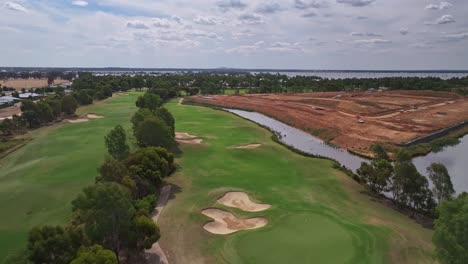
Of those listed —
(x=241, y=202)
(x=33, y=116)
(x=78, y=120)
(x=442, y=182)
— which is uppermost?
(x=442, y=182)

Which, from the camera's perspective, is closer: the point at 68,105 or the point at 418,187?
the point at 418,187

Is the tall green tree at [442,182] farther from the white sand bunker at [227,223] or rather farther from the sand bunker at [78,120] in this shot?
the sand bunker at [78,120]

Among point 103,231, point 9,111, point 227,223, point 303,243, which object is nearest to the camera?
point 103,231

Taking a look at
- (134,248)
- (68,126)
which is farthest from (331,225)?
(68,126)

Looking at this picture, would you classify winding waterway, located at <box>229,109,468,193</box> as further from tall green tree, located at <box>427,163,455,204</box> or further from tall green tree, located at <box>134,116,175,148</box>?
tall green tree, located at <box>134,116,175,148</box>

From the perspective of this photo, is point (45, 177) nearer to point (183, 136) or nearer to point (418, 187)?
point (183, 136)

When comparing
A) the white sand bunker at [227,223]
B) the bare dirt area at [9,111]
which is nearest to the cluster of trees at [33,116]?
the bare dirt area at [9,111]

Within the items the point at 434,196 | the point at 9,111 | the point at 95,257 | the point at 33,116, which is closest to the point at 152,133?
the point at 95,257
